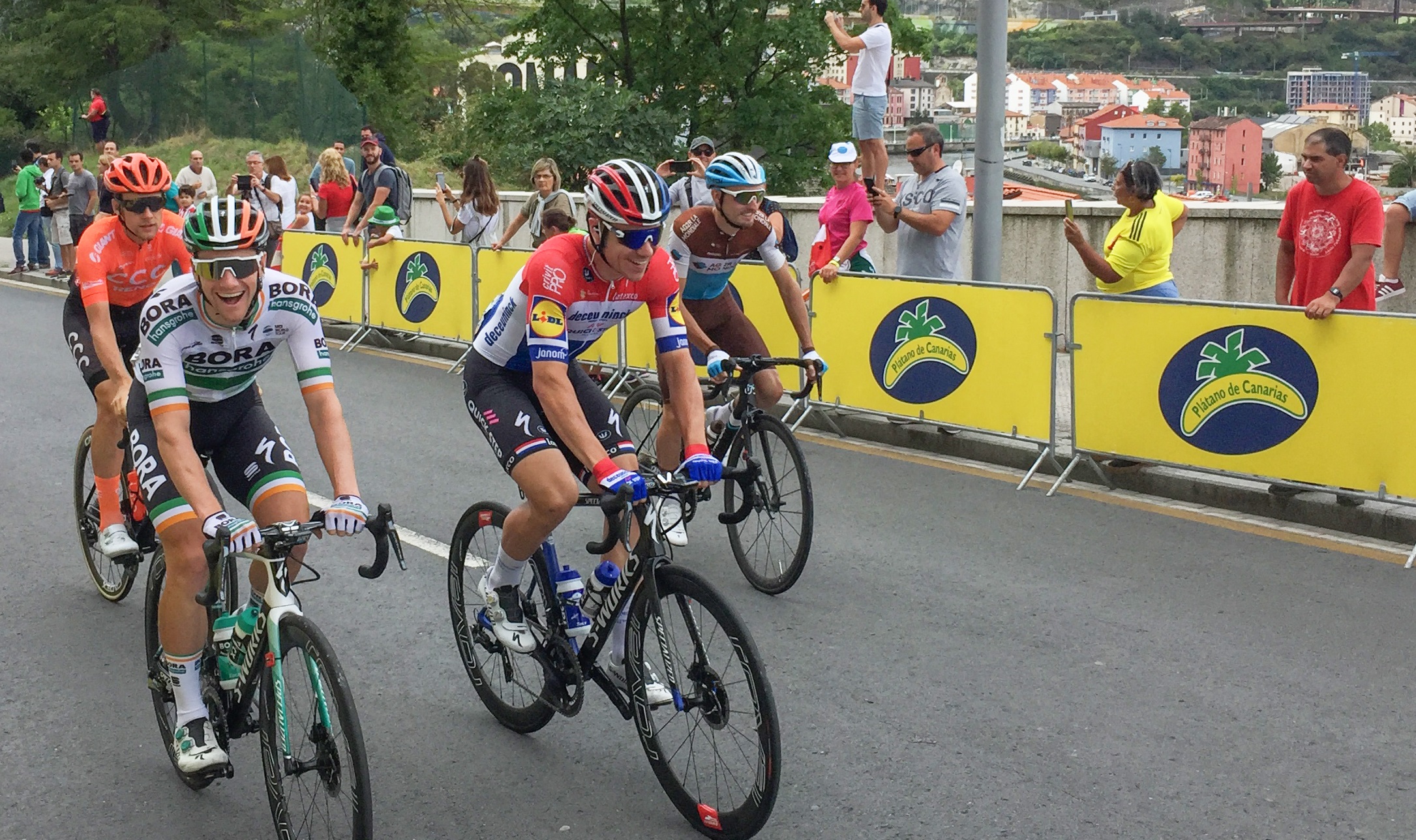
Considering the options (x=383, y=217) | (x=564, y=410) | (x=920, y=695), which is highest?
(x=383, y=217)

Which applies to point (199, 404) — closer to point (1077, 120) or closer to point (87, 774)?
point (87, 774)

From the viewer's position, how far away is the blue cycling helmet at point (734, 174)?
7.00 m

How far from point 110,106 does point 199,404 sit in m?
38.0

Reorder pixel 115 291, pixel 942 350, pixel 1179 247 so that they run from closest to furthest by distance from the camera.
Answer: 1. pixel 115 291
2. pixel 942 350
3. pixel 1179 247

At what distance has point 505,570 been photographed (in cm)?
516

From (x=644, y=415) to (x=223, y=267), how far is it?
3.85 meters

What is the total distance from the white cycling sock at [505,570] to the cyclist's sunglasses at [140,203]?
260 centimetres

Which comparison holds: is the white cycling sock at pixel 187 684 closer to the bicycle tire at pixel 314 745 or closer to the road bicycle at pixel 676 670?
the bicycle tire at pixel 314 745

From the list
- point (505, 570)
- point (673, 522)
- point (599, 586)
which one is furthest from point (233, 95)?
point (599, 586)

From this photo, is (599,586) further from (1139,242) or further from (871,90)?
(871,90)

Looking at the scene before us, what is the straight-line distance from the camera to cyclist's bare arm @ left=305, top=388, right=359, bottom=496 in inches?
178

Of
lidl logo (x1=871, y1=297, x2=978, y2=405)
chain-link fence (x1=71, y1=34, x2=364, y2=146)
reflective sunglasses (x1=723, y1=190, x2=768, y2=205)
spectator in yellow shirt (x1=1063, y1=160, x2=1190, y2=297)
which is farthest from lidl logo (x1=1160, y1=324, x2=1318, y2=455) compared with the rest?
chain-link fence (x1=71, y1=34, x2=364, y2=146)

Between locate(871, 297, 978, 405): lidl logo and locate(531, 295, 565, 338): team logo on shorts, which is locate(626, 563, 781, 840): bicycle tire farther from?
locate(871, 297, 978, 405): lidl logo

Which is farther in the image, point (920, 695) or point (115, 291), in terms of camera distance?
point (115, 291)
